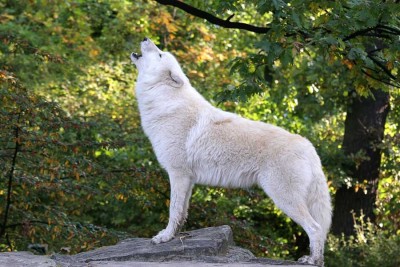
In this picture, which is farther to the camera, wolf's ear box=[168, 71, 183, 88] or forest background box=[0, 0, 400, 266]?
forest background box=[0, 0, 400, 266]

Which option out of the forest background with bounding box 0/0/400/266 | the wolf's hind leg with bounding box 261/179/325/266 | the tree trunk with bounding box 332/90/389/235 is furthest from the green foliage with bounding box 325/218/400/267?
the wolf's hind leg with bounding box 261/179/325/266

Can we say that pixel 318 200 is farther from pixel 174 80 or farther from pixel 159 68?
pixel 159 68

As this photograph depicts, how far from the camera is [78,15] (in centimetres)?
1741

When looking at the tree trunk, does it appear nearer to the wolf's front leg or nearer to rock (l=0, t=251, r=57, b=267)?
the wolf's front leg

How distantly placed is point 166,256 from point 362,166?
8203 mm

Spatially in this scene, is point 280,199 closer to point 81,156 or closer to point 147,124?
point 147,124

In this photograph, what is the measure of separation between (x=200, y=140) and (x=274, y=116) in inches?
323

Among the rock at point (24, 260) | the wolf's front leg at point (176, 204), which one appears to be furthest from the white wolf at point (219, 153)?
the rock at point (24, 260)

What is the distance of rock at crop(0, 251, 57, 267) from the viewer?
6113mm

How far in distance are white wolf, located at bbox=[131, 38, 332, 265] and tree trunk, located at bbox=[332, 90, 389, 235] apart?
717 cm

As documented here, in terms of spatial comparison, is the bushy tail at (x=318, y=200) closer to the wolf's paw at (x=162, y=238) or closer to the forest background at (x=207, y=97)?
the wolf's paw at (x=162, y=238)

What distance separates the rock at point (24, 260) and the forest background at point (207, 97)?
2.47 meters

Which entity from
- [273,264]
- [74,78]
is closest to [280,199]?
[273,264]

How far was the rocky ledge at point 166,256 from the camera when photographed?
20.9ft
